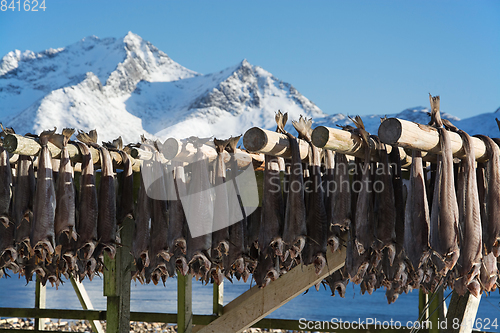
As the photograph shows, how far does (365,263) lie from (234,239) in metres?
0.93

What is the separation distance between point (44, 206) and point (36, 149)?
0.39 m

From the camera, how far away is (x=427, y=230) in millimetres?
2590

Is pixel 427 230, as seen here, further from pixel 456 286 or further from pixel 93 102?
pixel 93 102

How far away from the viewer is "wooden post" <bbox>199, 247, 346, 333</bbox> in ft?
11.5

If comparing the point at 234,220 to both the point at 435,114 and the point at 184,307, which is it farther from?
the point at 184,307

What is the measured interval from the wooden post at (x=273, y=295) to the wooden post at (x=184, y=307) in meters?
0.19

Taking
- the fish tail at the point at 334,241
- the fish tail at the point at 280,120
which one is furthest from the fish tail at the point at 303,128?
the fish tail at the point at 334,241

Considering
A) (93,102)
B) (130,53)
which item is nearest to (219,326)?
(93,102)

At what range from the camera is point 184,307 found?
445 centimetres

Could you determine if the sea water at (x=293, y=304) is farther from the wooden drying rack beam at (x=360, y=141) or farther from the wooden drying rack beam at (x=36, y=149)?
the wooden drying rack beam at (x=360, y=141)

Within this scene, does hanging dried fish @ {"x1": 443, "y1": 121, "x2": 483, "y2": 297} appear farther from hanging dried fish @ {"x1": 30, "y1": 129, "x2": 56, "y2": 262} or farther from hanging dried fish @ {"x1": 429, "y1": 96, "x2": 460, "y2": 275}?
hanging dried fish @ {"x1": 30, "y1": 129, "x2": 56, "y2": 262}

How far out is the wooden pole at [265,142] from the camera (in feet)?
8.06

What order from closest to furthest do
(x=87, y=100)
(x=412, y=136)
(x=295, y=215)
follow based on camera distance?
(x=412, y=136)
(x=295, y=215)
(x=87, y=100)

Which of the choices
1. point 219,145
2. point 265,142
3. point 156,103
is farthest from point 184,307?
point 156,103
